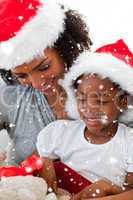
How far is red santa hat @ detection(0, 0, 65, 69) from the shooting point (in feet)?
3.88

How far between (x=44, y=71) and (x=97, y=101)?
0.58 ft

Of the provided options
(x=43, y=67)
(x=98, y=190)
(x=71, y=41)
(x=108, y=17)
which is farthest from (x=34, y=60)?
(x=108, y=17)

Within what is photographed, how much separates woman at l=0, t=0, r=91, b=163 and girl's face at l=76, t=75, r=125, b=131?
0.43ft

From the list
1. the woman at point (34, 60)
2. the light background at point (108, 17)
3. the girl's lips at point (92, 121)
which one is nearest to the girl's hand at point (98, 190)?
the girl's lips at point (92, 121)

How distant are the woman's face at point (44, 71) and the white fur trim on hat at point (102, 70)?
41 mm

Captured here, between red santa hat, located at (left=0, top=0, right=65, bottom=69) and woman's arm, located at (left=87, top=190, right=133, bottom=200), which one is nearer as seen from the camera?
woman's arm, located at (left=87, top=190, right=133, bottom=200)

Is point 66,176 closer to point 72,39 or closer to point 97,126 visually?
point 97,126

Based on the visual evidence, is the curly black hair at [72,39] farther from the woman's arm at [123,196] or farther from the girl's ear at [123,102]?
the woman's arm at [123,196]

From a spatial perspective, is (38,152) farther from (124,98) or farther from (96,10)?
(96,10)

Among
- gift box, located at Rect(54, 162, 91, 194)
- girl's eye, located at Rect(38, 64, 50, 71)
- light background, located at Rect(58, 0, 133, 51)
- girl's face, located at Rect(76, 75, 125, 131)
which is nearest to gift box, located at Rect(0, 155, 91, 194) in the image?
gift box, located at Rect(54, 162, 91, 194)

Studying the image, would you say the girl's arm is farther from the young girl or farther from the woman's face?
the woman's face

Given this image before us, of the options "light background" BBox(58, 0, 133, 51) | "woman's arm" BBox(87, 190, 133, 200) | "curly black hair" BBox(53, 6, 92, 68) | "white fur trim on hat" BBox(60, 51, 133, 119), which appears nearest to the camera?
"woman's arm" BBox(87, 190, 133, 200)

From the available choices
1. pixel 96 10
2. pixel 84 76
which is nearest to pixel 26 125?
pixel 84 76

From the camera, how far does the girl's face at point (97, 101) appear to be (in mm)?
1085
